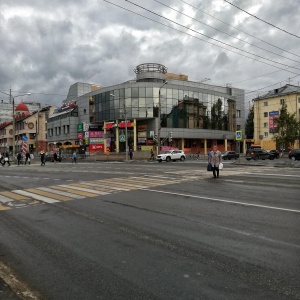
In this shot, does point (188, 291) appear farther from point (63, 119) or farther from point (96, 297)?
point (63, 119)

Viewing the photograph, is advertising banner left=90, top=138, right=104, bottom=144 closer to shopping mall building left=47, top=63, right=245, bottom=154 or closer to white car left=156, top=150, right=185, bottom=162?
shopping mall building left=47, top=63, right=245, bottom=154

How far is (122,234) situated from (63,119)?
7538 cm

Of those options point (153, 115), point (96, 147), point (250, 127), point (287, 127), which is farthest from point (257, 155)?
point (250, 127)

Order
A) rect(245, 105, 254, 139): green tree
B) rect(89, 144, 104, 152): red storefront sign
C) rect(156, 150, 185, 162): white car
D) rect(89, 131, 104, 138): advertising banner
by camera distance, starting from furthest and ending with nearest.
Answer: rect(245, 105, 254, 139): green tree, rect(89, 131, 104, 138): advertising banner, rect(89, 144, 104, 152): red storefront sign, rect(156, 150, 185, 162): white car

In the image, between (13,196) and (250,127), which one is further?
(250,127)

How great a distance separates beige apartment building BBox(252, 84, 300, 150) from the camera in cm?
6856

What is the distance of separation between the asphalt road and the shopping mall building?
44.0 metres

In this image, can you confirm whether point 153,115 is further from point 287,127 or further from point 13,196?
point 13,196

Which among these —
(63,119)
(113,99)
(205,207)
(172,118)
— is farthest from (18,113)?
(205,207)

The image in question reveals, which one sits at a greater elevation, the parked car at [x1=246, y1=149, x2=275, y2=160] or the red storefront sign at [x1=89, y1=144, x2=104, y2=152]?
the red storefront sign at [x1=89, y1=144, x2=104, y2=152]

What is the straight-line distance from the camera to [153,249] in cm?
518

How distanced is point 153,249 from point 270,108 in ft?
241

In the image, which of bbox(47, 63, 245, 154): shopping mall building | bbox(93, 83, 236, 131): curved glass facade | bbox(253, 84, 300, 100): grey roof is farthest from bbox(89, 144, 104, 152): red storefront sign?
bbox(253, 84, 300, 100): grey roof

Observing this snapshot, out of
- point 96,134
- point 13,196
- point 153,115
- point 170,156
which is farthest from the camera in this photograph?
point 96,134
